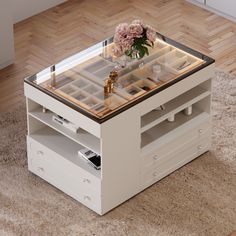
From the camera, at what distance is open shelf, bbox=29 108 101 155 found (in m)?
5.09

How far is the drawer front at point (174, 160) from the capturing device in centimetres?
538

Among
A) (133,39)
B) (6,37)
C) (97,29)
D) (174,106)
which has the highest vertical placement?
(133,39)

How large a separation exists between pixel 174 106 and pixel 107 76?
47 cm

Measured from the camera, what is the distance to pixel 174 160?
550 cm

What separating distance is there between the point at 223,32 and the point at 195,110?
1515 mm

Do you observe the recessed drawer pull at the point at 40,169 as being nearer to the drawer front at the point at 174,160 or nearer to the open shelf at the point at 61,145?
the open shelf at the point at 61,145

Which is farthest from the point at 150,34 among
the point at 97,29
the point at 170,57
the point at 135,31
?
the point at 97,29

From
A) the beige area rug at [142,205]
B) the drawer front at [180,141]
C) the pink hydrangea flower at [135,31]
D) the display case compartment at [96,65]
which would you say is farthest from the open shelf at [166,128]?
the pink hydrangea flower at [135,31]

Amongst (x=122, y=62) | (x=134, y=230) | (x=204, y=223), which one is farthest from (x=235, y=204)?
(x=122, y=62)

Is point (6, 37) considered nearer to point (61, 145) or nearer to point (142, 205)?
point (61, 145)

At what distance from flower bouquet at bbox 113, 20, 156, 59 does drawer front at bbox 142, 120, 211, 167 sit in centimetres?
56

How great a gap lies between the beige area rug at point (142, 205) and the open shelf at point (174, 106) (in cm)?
42

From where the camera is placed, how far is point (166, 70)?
5301 mm

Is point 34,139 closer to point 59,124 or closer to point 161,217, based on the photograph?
point 59,124
